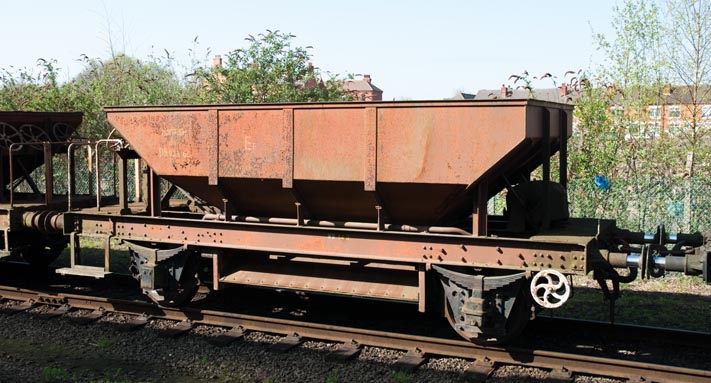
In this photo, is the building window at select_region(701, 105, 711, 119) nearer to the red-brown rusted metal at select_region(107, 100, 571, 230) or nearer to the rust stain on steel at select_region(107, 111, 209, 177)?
the red-brown rusted metal at select_region(107, 100, 571, 230)

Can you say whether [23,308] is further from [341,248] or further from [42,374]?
[341,248]

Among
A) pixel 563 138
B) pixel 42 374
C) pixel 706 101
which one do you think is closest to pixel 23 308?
pixel 42 374

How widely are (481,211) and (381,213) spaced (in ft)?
3.87

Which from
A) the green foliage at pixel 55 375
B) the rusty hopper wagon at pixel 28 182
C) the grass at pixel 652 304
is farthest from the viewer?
the rusty hopper wagon at pixel 28 182

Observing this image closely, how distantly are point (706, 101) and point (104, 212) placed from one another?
14.3 meters

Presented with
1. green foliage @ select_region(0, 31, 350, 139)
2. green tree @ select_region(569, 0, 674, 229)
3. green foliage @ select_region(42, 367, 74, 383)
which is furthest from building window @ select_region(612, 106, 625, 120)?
green foliage @ select_region(42, 367, 74, 383)

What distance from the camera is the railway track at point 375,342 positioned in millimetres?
6762

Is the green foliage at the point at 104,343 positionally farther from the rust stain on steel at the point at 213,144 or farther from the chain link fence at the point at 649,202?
the chain link fence at the point at 649,202

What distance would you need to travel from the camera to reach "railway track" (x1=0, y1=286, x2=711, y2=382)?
6.76 meters

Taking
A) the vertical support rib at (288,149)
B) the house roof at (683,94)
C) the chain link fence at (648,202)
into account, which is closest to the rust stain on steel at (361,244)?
the vertical support rib at (288,149)

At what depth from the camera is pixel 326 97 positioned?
744 inches

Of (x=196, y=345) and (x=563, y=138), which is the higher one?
(x=563, y=138)

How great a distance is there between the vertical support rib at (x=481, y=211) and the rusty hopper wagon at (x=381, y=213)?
15 millimetres

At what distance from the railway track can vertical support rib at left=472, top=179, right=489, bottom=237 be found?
1307mm
